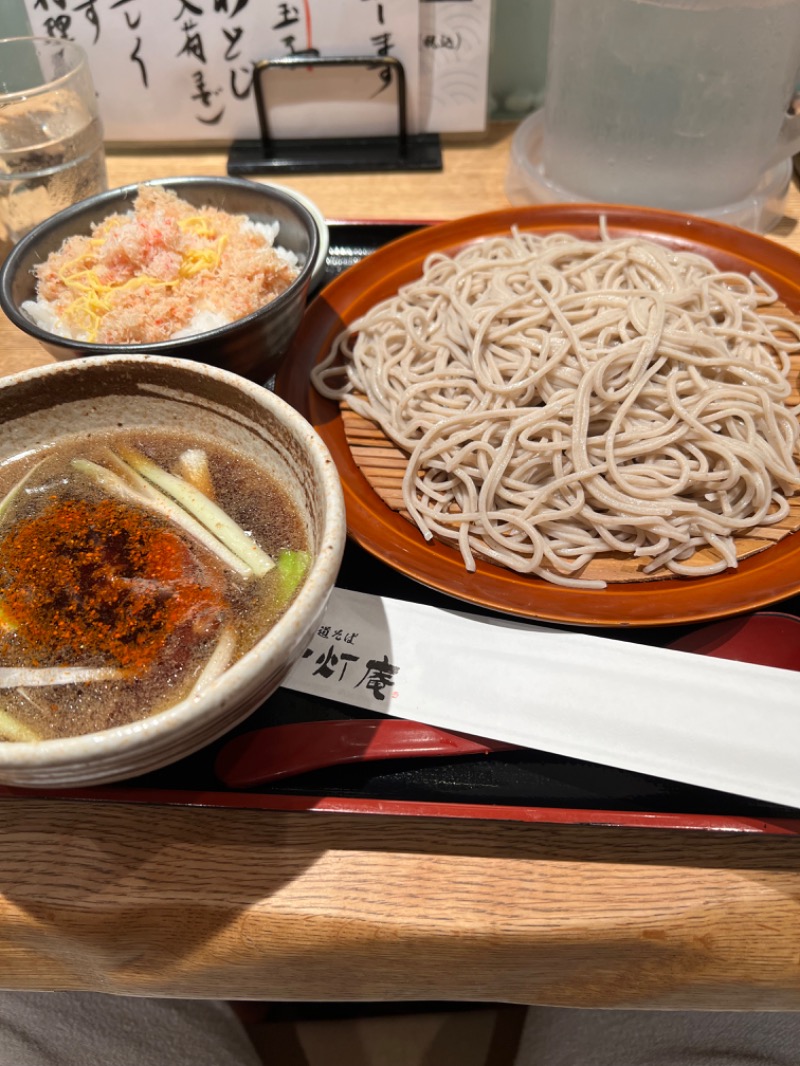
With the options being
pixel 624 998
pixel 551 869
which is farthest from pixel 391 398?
pixel 624 998

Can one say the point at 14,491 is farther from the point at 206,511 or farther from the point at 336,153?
the point at 336,153

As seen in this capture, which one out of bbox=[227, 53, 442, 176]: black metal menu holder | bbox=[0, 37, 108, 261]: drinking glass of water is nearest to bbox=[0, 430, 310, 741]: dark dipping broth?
bbox=[0, 37, 108, 261]: drinking glass of water

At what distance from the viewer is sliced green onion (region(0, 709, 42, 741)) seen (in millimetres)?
943

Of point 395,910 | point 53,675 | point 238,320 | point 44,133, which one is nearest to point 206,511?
point 53,675

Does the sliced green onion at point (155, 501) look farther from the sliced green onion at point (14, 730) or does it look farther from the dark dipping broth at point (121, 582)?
the sliced green onion at point (14, 730)

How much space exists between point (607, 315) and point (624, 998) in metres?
1.33

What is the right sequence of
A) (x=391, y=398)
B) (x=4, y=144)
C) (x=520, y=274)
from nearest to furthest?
(x=391, y=398) < (x=520, y=274) < (x=4, y=144)

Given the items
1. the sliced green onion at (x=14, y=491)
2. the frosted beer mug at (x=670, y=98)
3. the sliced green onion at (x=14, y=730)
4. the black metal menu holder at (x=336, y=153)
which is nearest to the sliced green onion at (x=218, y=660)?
the sliced green onion at (x=14, y=730)

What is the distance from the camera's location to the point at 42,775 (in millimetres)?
814

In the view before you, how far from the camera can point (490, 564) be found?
1377 millimetres

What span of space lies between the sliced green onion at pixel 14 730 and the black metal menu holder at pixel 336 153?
2106mm

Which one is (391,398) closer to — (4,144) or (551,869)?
(551,869)

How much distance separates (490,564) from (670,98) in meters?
1.48

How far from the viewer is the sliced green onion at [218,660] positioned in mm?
974
